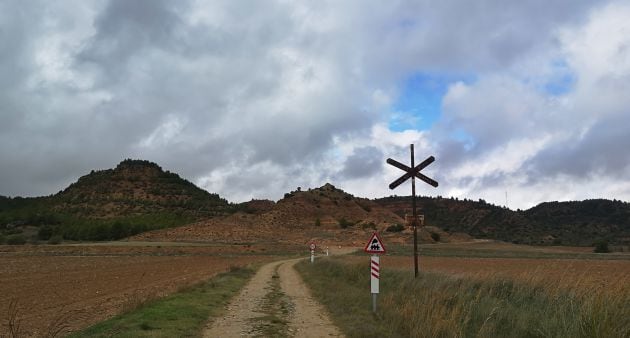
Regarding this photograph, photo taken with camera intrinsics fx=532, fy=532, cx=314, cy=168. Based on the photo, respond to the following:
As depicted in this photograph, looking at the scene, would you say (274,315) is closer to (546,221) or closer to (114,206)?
(546,221)

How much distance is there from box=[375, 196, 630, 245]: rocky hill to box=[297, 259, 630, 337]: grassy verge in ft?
359

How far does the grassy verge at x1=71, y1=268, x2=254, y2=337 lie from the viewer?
39.0 ft

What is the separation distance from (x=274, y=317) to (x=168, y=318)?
2913 millimetres

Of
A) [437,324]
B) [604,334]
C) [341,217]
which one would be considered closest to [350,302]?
[437,324]

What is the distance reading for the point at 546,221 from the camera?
143875 millimetres

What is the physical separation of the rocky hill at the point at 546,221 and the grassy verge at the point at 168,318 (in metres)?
112

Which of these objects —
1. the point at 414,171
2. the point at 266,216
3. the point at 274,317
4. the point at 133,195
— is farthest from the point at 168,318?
the point at 133,195

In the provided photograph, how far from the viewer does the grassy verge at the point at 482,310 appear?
8.62m

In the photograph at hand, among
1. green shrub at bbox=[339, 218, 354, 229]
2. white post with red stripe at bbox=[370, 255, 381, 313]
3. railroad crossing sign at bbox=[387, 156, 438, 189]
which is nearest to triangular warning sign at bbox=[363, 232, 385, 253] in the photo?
white post with red stripe at bbox=[370, 255, 381, 313]

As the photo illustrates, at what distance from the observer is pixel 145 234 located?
401 ft

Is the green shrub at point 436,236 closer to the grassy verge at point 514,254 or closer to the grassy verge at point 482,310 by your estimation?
the grassy verge at point 514,254

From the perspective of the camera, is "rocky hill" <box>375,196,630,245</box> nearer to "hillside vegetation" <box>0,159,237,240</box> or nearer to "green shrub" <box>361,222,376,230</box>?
"green shrub" <box>361,222,376,230</box>

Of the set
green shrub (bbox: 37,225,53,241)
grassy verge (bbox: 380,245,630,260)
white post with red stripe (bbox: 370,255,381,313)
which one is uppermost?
green shrub (bbox: 37,225,53,241)

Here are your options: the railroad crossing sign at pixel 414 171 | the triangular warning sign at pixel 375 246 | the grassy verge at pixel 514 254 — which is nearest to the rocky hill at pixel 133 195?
the grassy verge at pixel 514 254
